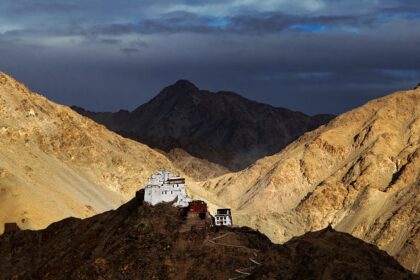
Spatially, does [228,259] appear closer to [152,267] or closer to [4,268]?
[152,267]

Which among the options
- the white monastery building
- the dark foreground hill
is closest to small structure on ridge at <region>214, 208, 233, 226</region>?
the dark foreground hill

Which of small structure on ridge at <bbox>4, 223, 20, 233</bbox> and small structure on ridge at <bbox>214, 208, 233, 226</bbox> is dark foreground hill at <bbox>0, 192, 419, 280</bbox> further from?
small structure on ridge at <bbox>4, 223, 20, 233</bbox>

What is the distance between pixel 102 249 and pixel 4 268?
2053 centimetres

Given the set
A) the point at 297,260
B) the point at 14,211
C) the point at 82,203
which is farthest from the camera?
the point at 82,203

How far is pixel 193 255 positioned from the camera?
95750mm

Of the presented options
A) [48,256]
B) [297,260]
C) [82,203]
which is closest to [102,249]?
[48,256]

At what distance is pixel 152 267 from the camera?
95.7 m

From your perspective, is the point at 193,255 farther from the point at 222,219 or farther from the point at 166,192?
the point at 166,192

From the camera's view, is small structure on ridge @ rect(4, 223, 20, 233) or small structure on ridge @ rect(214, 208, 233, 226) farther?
small structure on ridge @ rect(4, 223, 20, 233)

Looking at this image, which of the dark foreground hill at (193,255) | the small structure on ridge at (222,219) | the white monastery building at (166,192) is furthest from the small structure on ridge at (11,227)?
the small structure on ridge at (222,219)

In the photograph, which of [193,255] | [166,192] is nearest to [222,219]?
[166,192]

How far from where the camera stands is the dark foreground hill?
89.0 meters

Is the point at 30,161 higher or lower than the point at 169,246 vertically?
higher

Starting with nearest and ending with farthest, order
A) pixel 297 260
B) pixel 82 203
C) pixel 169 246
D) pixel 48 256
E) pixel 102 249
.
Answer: pixel 297 260
pixel 169 246
pixel 102 249
pixel 48 256
pixel 82 203
